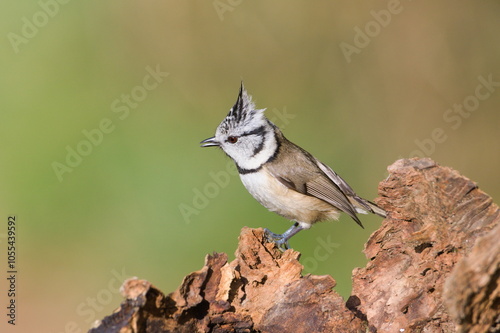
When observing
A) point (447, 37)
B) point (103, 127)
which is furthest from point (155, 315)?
point (447, 37)

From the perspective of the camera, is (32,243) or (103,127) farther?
(103,127)

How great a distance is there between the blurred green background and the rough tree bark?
198 cm

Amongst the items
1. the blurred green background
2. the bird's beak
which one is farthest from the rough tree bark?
the blurred green background

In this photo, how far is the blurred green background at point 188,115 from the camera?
505 cm

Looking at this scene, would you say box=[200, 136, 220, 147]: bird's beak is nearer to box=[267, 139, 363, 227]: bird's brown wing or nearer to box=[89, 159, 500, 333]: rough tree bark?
box=[267, 139, 363, 227]: bird's brown wing

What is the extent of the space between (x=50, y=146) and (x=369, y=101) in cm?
317

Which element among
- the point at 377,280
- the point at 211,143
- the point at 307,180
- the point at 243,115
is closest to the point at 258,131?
the point at 243,115

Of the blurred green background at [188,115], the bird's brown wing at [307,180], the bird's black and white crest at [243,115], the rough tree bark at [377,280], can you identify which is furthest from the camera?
the blurred green background at [188,115]

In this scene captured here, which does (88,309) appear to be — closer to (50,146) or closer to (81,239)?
(81,239)

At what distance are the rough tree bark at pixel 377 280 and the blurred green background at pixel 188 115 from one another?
198cm

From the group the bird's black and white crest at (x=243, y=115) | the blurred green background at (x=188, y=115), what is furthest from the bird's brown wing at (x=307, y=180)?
the blurred green background at (x=188, y=115)

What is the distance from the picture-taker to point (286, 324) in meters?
2.69

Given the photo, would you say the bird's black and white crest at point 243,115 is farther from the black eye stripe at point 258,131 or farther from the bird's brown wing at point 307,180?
the bird's brown wing at point 307,180

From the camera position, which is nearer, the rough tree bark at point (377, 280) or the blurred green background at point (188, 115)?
the rough tree bark at point (377, 280)
